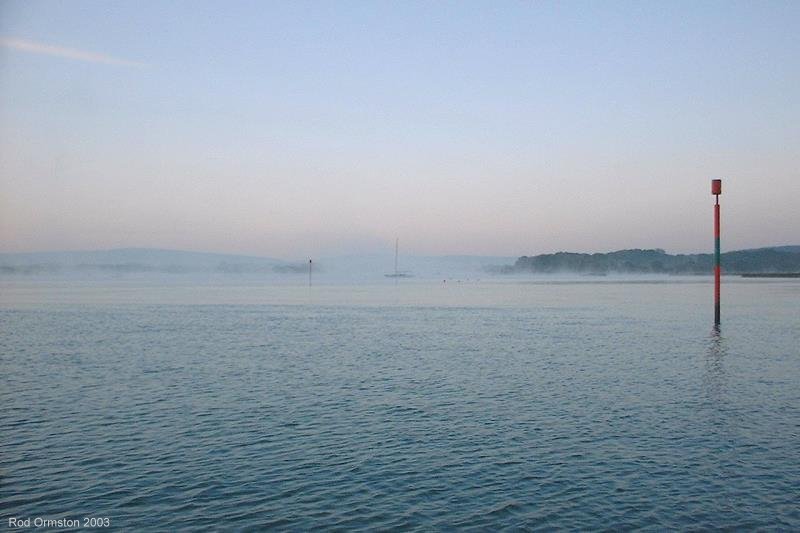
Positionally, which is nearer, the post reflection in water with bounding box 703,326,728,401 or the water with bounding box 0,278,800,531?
the water with bounding box 0,278,800,531

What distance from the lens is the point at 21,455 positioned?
16.7 metres

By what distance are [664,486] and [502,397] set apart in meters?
10.1

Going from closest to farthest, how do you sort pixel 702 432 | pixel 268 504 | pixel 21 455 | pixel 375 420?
pixel 268 504, pixel 21 455, pixel 702 432, pixel 375 420

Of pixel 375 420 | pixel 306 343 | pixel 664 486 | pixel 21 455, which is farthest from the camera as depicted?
pixel 306 343

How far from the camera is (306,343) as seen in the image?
1687 inches

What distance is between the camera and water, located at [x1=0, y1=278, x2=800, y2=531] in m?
13.0

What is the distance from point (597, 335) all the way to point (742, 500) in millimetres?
35004

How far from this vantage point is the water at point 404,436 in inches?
512

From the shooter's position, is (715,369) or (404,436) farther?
(715,369)

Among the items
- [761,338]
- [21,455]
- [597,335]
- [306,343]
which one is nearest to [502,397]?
[21,455]

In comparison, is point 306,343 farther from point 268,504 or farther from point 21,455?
point 268,504

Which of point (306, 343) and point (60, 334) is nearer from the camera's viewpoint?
point (306, 343)

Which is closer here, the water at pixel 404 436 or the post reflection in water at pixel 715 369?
the water at pixel 404 436

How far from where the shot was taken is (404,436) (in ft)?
61.0
